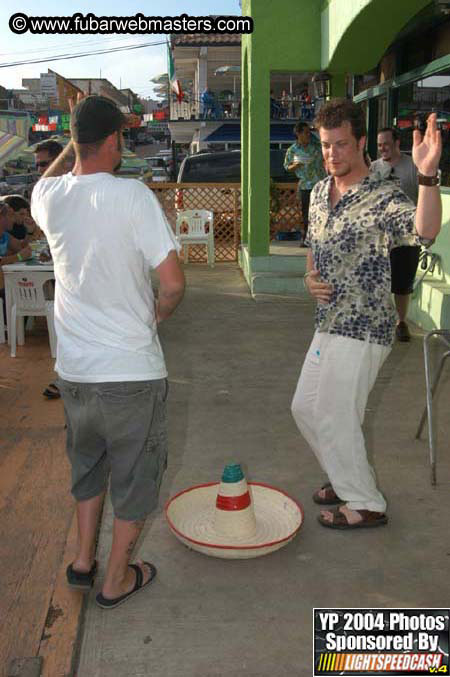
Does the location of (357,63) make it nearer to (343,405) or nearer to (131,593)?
(343,405)

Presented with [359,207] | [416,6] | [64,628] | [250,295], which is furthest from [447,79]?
[64,628]

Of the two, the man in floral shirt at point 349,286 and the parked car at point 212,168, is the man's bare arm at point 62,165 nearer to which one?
the man in floral shirt at point 349,286

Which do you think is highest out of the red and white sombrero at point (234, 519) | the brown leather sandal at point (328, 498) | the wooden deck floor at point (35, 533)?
the red and white sombrero at point (234, 519)

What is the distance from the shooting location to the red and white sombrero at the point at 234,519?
10.4 feet

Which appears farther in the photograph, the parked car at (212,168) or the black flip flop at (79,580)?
the parked car at (212,168)

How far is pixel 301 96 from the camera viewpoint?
1122 inches

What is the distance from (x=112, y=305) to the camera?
256 centimetres

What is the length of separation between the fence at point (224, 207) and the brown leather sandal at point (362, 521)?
9375 mm

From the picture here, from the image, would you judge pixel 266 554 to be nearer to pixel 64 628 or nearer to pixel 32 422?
pixel 64 628

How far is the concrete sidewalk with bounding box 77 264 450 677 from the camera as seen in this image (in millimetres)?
2639

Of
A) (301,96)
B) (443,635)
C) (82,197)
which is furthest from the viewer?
(301,96)

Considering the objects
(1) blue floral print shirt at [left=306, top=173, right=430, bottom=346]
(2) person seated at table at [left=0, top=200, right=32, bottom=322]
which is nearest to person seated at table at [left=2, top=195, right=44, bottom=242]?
(2) person seated at table at [left=0, top=200, right=32, bottom=322]

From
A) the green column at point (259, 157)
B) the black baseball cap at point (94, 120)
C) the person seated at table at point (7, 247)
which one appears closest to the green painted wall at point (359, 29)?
the green column at point (259, 157)

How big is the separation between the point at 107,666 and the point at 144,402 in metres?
0.94
